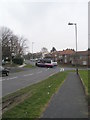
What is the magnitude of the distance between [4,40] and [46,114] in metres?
75.7

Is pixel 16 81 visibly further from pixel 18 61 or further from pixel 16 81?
pixel 18 61

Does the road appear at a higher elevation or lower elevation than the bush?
lower

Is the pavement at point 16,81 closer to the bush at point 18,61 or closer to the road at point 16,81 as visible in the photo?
the road at point 16,81

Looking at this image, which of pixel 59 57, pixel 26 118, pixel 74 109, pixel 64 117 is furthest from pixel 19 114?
pixel 59 57

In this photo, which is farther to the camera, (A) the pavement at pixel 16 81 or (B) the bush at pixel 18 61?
(B) the bush at pixel 18 61

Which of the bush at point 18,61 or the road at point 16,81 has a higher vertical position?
the bush at point 18,61

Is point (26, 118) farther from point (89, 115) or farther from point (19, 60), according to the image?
point (19, 60)

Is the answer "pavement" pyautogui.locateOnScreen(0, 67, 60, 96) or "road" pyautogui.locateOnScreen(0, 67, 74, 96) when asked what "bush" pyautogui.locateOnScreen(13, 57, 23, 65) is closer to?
"road" pyautogui.locateOnScreen(0, 67, 74, 96)

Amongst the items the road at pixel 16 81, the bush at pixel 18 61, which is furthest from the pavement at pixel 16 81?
the bush at pixel 18 61

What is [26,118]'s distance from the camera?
8883 mm

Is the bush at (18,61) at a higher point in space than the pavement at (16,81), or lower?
higher

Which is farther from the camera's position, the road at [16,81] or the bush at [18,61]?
the bush at [18,61]

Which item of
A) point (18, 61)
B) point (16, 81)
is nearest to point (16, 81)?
point (16, 81)

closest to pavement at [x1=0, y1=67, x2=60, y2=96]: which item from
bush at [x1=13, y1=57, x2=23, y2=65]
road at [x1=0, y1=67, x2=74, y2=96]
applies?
road at [x1=0, y1=67, x2=74, y2=96]
